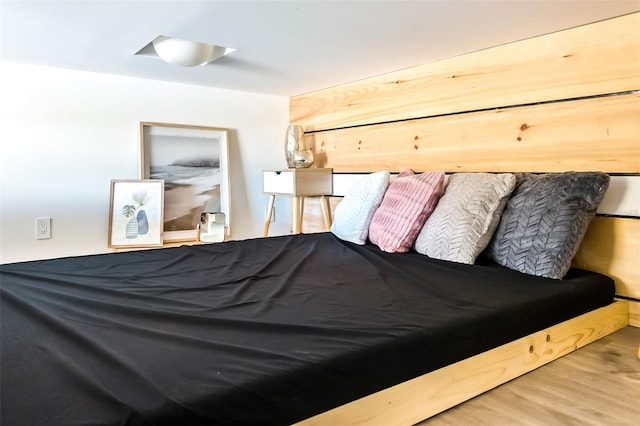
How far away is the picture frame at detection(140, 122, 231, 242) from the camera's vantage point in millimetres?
3062

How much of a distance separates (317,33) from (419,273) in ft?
3.84

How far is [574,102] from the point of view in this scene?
1952mm

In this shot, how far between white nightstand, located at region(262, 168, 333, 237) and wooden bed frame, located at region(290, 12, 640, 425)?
0.53 m

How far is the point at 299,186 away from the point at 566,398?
2164mm

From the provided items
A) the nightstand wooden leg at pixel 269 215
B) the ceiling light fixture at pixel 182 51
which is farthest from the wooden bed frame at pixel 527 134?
the ceiling light fixture at pixel 182 51

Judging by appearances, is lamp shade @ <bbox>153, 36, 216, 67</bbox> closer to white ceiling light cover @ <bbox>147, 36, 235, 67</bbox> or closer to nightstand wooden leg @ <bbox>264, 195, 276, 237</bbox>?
white ceiling light cover @ <bbox>147, 36, 235, 67</bbox>

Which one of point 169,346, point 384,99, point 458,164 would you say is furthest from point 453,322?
point 384,99

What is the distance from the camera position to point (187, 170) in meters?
3.19

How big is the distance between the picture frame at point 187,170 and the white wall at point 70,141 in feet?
0.23

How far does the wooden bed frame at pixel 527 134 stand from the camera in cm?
121

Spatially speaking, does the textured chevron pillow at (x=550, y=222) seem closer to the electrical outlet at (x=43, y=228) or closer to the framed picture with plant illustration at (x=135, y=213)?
the framed picture with plant illustration at (x=135, y=213)

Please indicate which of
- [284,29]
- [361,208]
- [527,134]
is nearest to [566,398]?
[527,134]

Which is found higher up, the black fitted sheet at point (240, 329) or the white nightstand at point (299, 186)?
the white nightstand at point (299, 186)

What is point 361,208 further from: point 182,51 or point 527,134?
point 182,51
